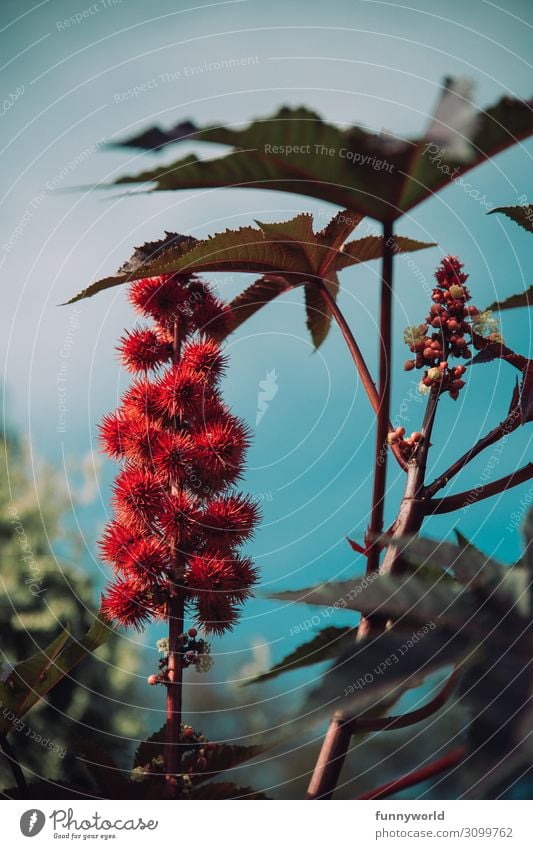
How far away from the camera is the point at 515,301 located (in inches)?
32.0

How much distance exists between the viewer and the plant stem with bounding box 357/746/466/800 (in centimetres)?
49

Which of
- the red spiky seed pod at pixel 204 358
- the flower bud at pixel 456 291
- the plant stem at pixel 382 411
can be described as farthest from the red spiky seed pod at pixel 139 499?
the flower bud at pixel 456 291

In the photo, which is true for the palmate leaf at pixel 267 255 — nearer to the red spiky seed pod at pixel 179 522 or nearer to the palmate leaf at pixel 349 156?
the palmate leaf at pixel 349 156

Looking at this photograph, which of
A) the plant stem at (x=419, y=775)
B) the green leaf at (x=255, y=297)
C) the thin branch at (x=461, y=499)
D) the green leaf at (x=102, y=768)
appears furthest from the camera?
the green leaf at (x=255, y=297)

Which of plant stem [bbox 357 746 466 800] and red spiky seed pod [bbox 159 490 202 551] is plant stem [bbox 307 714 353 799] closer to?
plant stem [bbox 357 746 466 800]

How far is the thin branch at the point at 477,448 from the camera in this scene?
611 mm

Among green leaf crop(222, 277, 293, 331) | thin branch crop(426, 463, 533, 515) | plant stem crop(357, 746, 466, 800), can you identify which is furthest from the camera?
green leaf crop(222, 277, 293, 331)

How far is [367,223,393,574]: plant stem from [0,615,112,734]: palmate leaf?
26cm

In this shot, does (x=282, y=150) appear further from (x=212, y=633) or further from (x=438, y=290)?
(x=212, y=633)

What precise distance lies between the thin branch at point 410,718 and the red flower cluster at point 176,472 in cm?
18

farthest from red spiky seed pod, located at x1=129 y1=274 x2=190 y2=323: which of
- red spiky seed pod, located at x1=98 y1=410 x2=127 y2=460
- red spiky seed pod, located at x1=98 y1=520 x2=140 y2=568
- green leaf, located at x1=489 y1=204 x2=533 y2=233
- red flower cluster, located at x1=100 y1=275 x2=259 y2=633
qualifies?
green leaf, located at x1=489 y1=204 x2=533 y2=233
